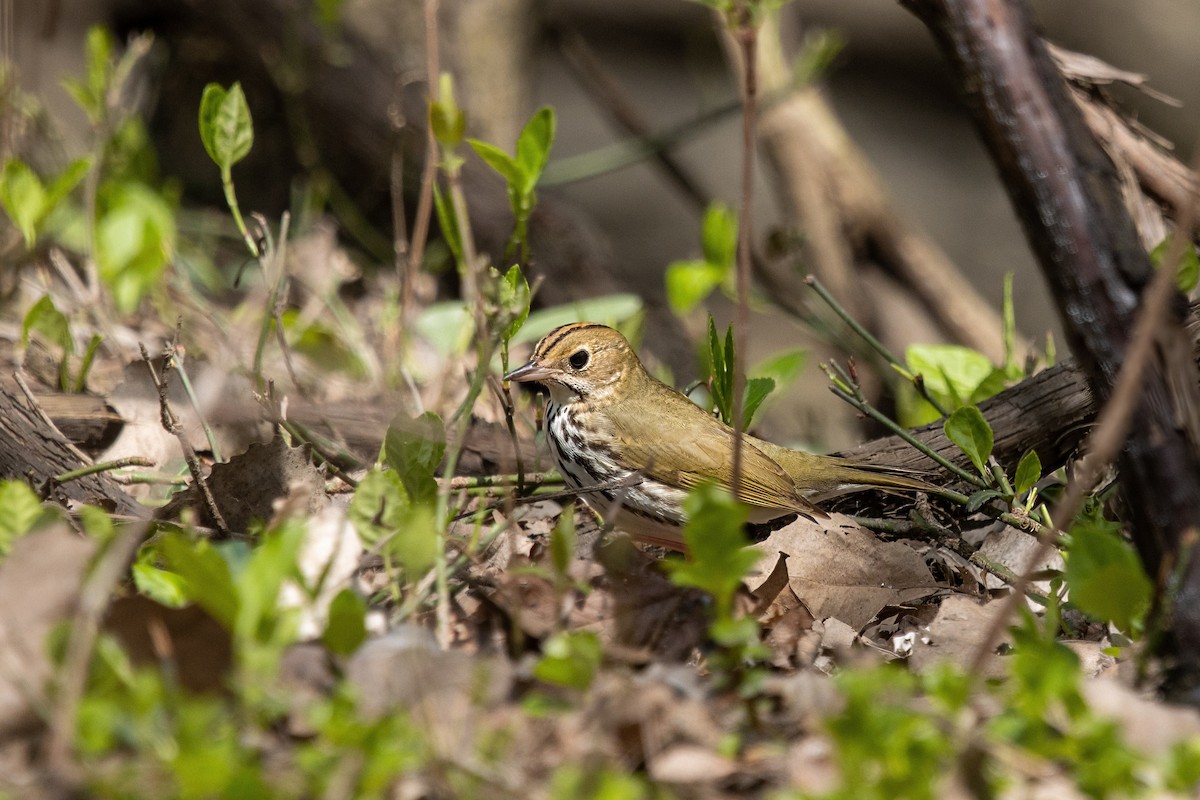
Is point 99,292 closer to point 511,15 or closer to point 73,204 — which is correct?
point 73,204

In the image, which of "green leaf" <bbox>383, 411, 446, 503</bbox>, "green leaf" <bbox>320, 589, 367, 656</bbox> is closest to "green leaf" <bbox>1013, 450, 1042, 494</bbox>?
"green leaf" <bbox>383, 411, 446, 503</bbox>

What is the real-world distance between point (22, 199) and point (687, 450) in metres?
2.16

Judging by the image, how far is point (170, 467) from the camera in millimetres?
3252

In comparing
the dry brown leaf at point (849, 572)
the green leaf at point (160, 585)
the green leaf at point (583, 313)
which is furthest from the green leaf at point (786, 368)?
the green leaf at point (160, 585)

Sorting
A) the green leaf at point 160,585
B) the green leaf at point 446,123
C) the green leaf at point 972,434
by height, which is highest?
the green leaf at point 446,123

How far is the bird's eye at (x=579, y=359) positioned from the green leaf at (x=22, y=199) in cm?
166

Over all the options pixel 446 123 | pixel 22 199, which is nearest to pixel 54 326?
pixel 22 199

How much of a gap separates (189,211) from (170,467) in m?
3.29

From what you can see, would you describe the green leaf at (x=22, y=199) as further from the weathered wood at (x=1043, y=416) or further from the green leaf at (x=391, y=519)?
the weathered wood at (x=1043, y=416)

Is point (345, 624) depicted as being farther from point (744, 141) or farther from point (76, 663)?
point (744, 141)

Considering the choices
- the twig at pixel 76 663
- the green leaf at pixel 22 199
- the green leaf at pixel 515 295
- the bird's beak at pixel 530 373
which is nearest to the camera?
the twig at pixel 76 663

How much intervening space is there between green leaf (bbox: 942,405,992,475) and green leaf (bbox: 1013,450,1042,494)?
0.31 ft

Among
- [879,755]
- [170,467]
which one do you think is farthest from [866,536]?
[170,467]

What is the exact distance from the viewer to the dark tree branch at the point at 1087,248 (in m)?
1.98
